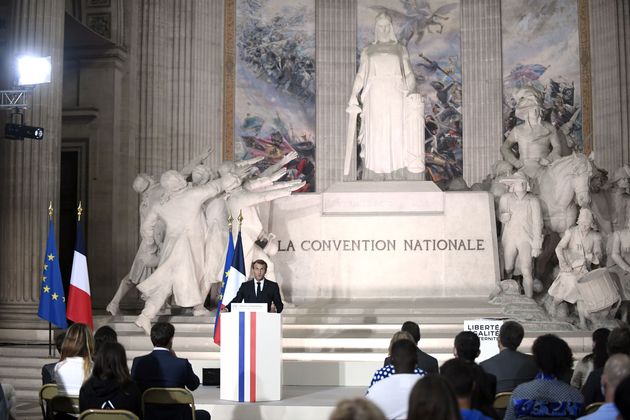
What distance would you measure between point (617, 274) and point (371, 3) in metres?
9.94

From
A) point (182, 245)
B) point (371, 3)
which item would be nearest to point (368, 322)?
point (182, 245)

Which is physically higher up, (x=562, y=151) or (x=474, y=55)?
(x=474, y=55)

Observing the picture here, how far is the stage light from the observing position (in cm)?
1241

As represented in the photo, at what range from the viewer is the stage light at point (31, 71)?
12414mm

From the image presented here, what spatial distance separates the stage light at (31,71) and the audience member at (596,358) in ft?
28.9

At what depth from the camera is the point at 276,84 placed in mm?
19391

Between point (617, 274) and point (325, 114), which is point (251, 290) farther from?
point (325, 114)

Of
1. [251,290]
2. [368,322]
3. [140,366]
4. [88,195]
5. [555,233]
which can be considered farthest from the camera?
[88,195]

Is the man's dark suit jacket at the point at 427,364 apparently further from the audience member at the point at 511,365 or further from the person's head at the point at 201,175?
the person's head at the point at 201,175

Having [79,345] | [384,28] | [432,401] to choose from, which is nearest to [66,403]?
[79,345]

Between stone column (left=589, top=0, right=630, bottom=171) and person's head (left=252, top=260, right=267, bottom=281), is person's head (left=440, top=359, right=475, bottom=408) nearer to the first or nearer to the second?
person's head (left=252, top=260, right=267, bottom=281)

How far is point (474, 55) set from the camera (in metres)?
19.1

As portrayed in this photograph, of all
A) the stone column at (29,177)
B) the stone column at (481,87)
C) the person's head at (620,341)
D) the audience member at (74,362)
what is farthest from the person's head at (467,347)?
the stone column at (481,87)

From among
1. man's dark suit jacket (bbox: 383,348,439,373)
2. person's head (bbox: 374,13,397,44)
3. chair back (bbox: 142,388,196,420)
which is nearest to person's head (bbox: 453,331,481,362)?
man's dark suit jacket (bbox: 383,348,439,373)
